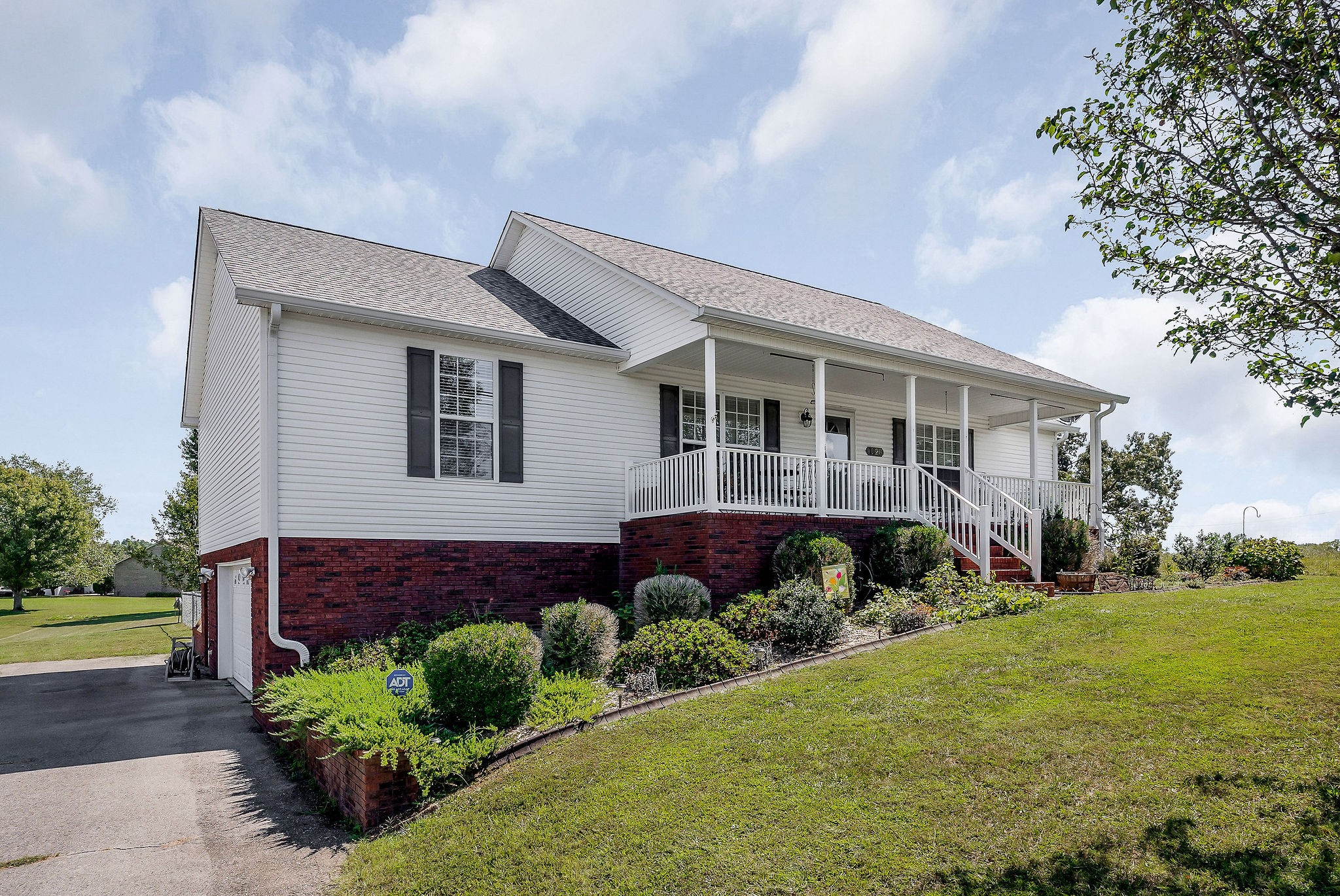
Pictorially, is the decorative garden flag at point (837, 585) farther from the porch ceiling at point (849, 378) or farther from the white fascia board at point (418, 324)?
the white fascia board at point (418, 324)

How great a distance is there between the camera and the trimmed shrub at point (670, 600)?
10.6 meters

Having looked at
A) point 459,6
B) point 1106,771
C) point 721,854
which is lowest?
point 721,854

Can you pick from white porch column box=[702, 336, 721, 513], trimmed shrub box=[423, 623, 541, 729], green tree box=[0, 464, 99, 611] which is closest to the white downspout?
trimmed shrub box=[423, 623, 541, 729]

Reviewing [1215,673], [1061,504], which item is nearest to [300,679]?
[1215,673]

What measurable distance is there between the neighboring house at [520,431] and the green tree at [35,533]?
31.3 m

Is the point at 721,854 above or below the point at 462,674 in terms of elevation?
below

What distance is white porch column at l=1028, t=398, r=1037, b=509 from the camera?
15482mm

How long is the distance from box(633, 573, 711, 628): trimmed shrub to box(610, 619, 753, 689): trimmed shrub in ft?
4.51

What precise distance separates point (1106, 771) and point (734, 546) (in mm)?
7046

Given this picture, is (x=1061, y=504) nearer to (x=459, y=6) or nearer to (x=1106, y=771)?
(x=1106, y=771)

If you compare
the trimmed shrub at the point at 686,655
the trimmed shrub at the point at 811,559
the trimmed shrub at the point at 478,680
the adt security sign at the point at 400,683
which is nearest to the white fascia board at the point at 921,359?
the trimmed shrub at the point at 811,559

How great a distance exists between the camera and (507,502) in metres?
12.5

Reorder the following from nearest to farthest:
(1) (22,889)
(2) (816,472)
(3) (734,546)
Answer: (1) (22,889) → (3) (734,546) → (2) (816,472)

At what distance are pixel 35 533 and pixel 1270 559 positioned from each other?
48647 millimetres
